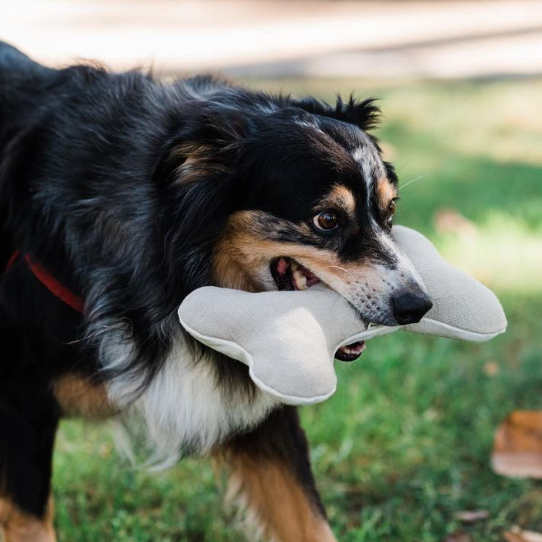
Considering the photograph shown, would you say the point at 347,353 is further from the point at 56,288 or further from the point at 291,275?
the point at 56,288

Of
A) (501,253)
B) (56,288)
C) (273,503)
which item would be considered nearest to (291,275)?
(56,288)

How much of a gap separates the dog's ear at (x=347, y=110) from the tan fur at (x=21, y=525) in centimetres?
167

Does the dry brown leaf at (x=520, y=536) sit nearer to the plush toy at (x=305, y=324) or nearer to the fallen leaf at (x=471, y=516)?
the fallen leaf at (x=471, y=516)

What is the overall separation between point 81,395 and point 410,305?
1.16 meters

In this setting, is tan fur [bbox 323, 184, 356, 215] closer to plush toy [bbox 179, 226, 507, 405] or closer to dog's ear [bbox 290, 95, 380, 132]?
plush toy [bbox 179, 226, 507, 405]

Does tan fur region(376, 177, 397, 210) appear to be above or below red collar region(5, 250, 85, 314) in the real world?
above

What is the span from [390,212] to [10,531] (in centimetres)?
171

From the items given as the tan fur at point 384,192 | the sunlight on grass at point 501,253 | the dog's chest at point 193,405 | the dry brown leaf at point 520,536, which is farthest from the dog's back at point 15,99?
the sunlight on grass at point 501,253

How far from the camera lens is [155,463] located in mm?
3402

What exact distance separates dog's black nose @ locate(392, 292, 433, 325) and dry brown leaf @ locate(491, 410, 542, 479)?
1.35 meters

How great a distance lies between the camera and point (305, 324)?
2611 millimetres

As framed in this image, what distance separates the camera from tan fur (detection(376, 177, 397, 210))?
9.34 feet

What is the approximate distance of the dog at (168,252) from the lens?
2.80 m

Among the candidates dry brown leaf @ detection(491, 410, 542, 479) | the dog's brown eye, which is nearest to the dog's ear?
the dog's brown eye
